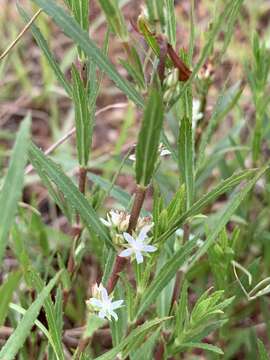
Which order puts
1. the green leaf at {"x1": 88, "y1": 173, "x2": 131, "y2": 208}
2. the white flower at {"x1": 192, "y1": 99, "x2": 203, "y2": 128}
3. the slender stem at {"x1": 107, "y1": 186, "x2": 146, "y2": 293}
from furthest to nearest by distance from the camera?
1. the white flower at {"x1": 192, "y1": 99, "x2": 203, "y2": 128}
2. the green leaf at {"x1": 88, "y1": 173, "x2": 131, "y2": 208}
3. the slender stem at {"x1": 107, "y1": 186, "x2": 146, "y2": 293}

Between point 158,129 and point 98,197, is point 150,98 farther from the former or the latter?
point 98,197

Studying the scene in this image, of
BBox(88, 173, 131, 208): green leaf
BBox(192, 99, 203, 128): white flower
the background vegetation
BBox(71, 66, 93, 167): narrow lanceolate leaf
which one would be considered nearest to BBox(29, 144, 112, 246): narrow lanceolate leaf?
the background vegetation

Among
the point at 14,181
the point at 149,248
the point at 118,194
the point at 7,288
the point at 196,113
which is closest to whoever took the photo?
the point at 14,181

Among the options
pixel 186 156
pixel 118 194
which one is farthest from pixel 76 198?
pixel 118 194

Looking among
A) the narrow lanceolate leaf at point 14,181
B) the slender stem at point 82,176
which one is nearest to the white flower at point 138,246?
the narrow lanceolate leaf at point 14,181

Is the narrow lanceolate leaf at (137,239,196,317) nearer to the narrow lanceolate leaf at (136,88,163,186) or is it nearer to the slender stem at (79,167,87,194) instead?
the narrow lanceolate leaf at (136,88,163,186)

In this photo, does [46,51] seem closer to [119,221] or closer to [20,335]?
[119,221]
